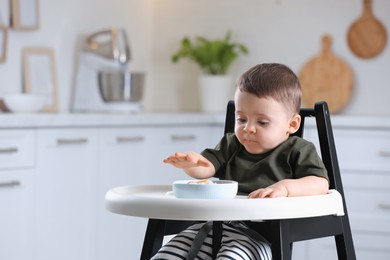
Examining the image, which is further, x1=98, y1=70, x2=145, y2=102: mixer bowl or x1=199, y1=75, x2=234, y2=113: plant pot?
x1=199, y1=75, x2=234, y2=113: plant pot

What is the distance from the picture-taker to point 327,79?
393 centimetres

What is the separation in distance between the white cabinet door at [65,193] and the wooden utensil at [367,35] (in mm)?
1413

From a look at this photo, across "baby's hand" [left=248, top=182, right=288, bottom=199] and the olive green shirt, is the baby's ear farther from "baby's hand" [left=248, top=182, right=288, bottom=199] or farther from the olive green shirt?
"baby's hand" [left=248, top=182, right=288, bottom=199]

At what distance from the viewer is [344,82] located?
3.88 meters

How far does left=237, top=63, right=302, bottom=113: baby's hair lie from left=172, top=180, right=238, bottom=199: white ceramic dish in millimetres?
240

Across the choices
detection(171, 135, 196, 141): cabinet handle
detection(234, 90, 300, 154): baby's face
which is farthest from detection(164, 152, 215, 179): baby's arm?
detection(171, 135, 196, 141): cabinet handle

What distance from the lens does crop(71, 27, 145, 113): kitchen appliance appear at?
3.69 m

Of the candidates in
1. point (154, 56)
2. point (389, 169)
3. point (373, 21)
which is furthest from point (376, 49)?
point (154, 56)

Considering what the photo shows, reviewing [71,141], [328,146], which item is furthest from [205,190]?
[71,141]

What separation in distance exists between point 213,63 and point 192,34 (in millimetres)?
322

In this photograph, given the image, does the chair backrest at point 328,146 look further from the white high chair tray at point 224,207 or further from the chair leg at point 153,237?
→ the chair leg at point 153,237

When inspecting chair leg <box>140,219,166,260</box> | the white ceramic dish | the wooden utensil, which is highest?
the wooden utensil

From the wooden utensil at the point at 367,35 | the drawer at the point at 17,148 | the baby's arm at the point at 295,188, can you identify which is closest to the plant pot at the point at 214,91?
the wooden utensil at the point at 367,35

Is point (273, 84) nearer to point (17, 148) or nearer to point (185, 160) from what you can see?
point (185, 160)
